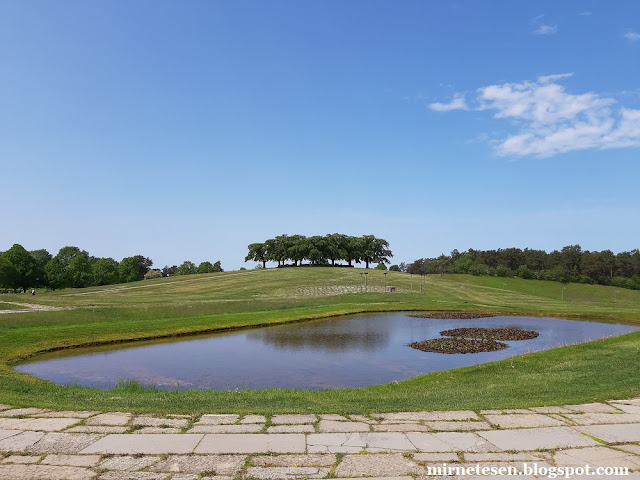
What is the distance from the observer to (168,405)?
8531 mm

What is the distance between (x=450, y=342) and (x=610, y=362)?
12511mm

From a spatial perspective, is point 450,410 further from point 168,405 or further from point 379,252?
point 379,252

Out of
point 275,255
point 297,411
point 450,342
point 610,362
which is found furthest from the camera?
point 275,255

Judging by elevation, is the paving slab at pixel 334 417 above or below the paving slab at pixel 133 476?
below

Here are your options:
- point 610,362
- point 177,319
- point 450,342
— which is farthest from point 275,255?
point 610,362

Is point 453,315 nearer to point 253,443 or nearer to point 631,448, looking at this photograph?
point 631,448

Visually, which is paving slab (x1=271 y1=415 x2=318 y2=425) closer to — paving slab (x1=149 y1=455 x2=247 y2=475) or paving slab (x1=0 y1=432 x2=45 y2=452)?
paving slab (x1=149 y1=455 x2=247 y2=475)

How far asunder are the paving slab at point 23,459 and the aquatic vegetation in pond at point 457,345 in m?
21.2

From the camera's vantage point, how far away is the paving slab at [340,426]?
6664 millimetres

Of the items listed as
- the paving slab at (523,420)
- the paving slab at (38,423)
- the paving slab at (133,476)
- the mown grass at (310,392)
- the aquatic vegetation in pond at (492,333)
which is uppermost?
the paving slab at (133,476)

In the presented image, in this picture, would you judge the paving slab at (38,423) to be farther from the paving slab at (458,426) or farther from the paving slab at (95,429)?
the paving slab at (458,426)

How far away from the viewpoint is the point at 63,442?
5926mm

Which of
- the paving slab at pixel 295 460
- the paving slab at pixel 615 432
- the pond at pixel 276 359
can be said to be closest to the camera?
the paving slab at pixel 295 460

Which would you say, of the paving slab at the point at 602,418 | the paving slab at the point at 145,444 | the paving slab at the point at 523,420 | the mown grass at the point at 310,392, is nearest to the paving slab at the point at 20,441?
the paving slab at the point at 145,444
